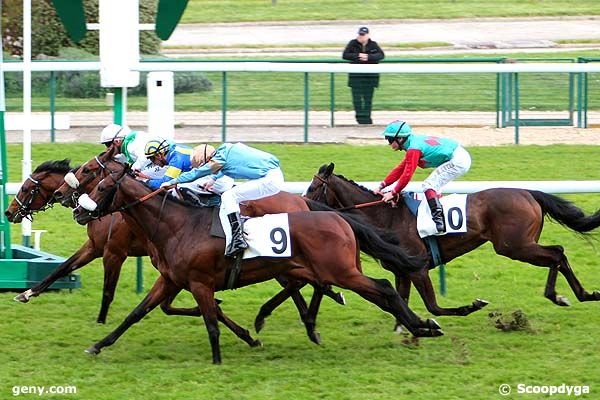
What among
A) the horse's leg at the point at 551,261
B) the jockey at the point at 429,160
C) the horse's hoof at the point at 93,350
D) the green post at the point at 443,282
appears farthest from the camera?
the green post at the point at 443,282

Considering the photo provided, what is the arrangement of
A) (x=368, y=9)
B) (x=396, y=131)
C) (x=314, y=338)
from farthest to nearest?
(x=368, y=9) < (x=396, y=131) < (x=314, y=338)

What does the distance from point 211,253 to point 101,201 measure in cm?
75

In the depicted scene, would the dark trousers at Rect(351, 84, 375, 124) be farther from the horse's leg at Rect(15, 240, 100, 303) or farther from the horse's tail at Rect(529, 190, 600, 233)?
the horse's leg at Rect(15, 240, 100, 303)

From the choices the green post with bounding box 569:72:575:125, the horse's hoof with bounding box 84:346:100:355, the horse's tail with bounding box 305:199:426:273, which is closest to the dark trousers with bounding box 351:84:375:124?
the green post with bounding box 569:72:575:125

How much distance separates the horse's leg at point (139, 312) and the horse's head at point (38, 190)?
161cm

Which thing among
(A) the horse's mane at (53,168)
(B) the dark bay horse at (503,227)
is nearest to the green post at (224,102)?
(A) the horse's mane at (53,168)

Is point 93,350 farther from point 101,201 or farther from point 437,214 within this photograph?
point 437,214

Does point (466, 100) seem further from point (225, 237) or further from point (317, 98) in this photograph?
point (225, 237)

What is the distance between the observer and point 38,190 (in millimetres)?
8805

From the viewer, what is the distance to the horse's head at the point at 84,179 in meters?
8.05

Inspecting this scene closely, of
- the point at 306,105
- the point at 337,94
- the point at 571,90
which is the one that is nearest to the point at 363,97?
the point at 337,94

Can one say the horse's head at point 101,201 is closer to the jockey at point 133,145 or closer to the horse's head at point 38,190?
the jockey at point 133,145

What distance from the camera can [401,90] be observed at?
13.5 m

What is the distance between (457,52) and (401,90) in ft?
28.5
